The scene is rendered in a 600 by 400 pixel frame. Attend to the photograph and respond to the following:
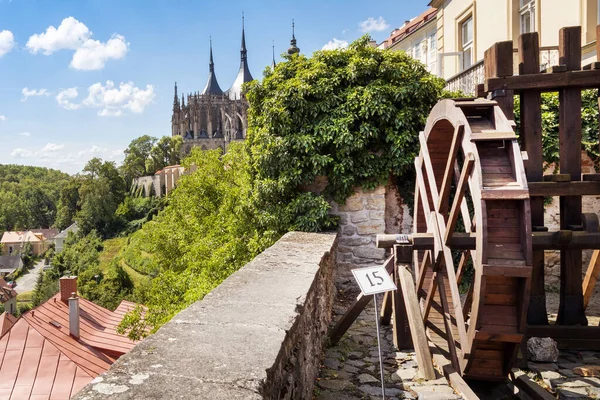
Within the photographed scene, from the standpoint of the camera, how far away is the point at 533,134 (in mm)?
4812

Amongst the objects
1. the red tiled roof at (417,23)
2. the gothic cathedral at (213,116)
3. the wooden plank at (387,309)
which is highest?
the gothic cathedral at (213,116)

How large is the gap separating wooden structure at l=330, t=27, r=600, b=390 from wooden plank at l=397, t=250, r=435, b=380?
0.01 m

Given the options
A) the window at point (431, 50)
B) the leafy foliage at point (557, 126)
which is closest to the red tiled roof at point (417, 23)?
the window at point (431, 50)

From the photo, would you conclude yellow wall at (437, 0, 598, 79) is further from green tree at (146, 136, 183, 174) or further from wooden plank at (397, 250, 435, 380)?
green tree at (146, 136, 183, 174)

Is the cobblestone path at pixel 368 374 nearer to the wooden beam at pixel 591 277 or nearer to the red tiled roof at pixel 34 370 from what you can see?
the wooden beam at pixel 591 277

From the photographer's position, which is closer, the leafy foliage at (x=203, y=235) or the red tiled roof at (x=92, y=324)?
the leafy foliage at (x=203, y=235)

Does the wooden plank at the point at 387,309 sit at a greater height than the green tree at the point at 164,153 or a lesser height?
lesser

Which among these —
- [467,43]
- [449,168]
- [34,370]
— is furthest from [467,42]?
[34,370]

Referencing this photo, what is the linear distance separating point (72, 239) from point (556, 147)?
80.1 m

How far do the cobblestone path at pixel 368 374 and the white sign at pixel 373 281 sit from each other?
0.92 m

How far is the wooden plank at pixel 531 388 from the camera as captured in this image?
11.3ft

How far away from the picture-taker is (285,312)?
268 cm

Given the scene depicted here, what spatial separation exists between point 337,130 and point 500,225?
3733 mm

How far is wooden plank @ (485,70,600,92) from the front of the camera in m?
4.66
